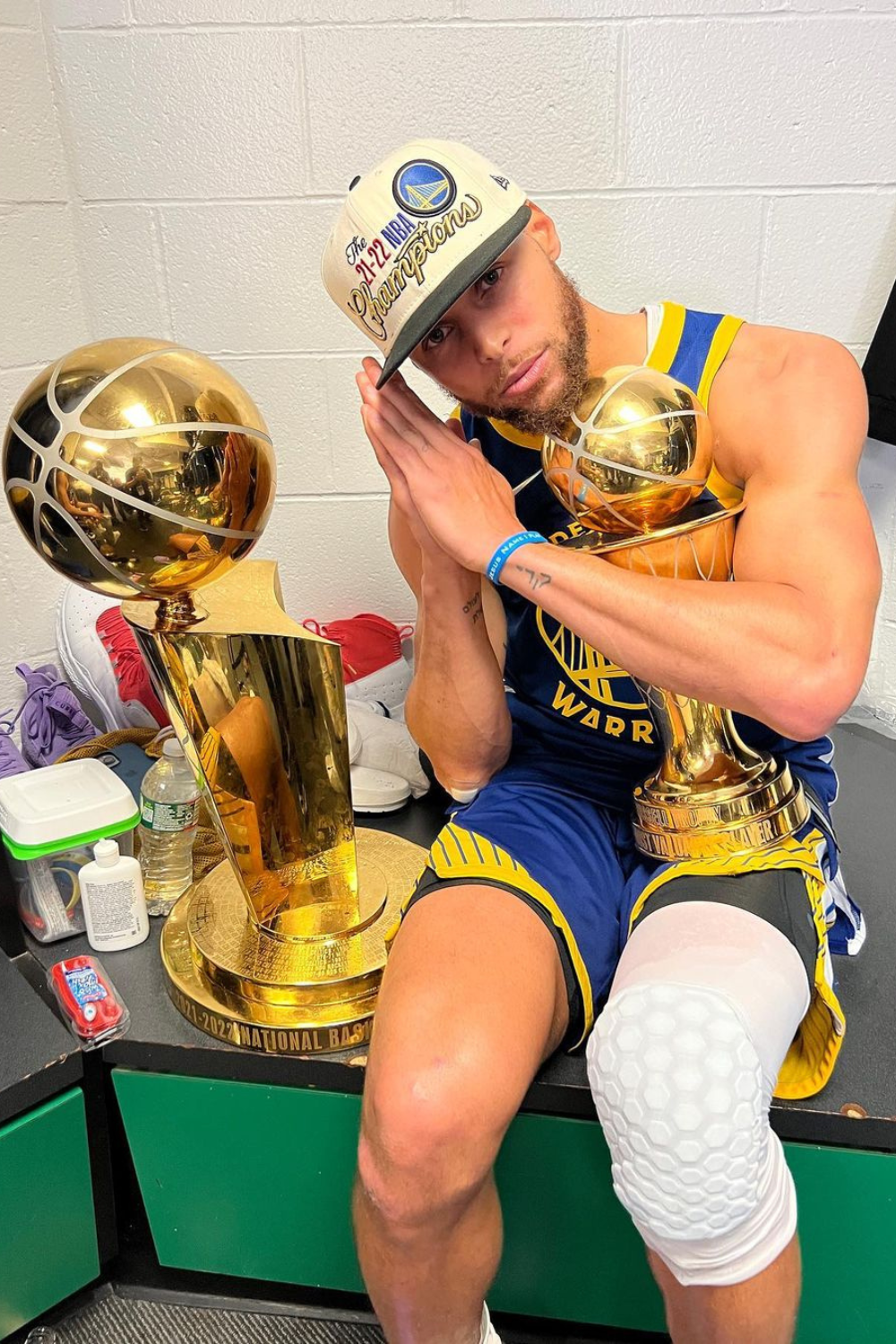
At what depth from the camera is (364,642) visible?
6.08 feet

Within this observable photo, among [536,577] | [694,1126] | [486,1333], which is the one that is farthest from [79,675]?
[694,1126]

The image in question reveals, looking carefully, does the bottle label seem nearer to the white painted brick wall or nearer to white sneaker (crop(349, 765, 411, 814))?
white sneaker (crop(349, 765, 411, 814))

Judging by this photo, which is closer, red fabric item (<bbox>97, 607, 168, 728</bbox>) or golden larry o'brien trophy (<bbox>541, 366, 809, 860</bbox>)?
golden larry o'brien trophy (<bbox>541, 366, 809, 860</bbox>)

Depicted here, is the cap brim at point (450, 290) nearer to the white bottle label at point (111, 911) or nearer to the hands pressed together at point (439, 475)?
the hands pressed together at point (439, 475)

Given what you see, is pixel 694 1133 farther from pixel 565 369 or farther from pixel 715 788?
pixel 565 369

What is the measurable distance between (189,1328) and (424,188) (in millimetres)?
1240

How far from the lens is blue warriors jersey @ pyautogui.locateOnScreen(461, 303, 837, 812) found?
3.81 feet

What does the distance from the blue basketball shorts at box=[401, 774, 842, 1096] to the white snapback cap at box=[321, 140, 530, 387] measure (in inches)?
19.9

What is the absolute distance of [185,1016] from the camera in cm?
118

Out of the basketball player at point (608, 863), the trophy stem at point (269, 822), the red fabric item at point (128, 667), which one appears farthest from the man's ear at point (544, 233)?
the red fabric item at point (128, 667)

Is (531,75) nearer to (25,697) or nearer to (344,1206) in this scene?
(25,697)

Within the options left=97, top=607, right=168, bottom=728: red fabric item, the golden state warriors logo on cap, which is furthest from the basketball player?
left=97, top=607, right=168, bottom=728: red fabric item

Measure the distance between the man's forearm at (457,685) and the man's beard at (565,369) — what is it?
17 cm

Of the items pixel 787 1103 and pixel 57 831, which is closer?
pixel 787 1103
